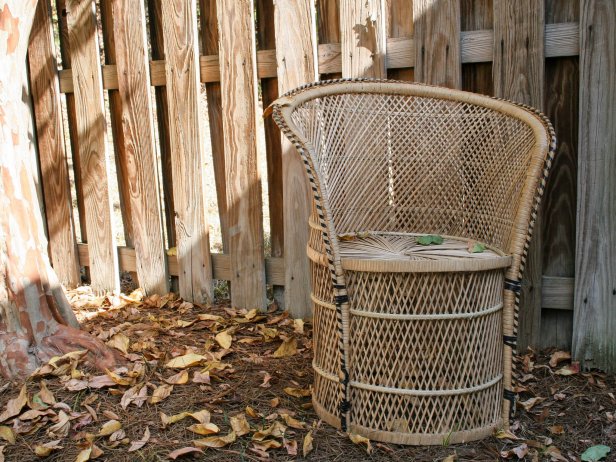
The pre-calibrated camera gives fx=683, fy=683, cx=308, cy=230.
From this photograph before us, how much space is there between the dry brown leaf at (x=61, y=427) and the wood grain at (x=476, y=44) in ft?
6.77

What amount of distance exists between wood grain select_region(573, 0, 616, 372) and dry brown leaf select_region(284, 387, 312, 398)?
1.15 meters

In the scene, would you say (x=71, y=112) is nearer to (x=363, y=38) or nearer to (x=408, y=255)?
(x=363, y=38)

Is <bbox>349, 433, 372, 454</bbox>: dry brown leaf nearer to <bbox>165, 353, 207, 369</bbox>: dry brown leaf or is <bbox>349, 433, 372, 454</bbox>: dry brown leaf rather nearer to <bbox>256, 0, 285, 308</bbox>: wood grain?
<bbox>165, 353, 207, 369</bbox>: dry brown leaf

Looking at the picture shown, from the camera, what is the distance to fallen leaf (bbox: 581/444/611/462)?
2211 mm

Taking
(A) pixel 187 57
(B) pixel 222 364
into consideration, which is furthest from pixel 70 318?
(A) pixel 187 57

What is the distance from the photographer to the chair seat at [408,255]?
215 centimetres

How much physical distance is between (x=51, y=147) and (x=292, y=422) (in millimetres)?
2344

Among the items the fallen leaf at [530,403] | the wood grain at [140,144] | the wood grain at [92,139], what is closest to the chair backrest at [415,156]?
the fallen leaf at [530,403]

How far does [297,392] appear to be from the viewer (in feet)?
8.60

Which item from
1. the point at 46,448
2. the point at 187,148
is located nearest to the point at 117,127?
the point at 187,148

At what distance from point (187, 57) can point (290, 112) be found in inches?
49.9

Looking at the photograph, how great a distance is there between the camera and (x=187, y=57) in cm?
334

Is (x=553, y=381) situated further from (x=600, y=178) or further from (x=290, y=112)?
(x=290, y=112)

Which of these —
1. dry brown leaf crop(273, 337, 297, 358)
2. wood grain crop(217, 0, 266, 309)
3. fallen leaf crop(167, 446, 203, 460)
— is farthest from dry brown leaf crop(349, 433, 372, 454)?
wood grain crop(217, 0, 266, 309)
